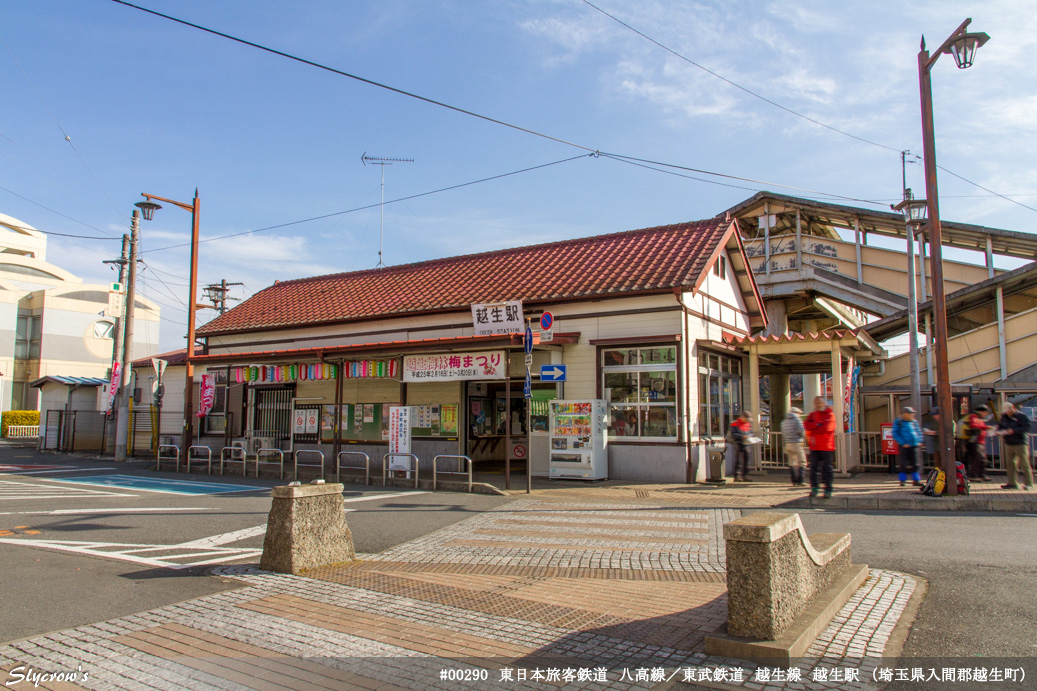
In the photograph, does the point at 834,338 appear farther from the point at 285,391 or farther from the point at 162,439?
the point at 162,439

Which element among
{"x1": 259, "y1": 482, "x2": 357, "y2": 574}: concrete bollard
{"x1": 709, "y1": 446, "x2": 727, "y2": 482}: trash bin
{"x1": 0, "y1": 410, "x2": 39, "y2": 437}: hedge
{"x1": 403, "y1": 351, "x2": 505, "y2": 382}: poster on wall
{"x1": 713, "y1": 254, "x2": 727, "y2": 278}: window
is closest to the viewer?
{"x1": 259, "y1": 482, "x2": 357, "y2": 574}: concrete bollard

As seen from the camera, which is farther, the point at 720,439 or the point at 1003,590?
the point at 720,439

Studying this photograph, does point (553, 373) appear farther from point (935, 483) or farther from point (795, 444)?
point (935, 483)

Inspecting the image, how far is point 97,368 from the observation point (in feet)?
186

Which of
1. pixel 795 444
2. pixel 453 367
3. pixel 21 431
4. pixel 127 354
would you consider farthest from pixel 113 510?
pixel 21 431

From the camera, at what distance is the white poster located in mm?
17812

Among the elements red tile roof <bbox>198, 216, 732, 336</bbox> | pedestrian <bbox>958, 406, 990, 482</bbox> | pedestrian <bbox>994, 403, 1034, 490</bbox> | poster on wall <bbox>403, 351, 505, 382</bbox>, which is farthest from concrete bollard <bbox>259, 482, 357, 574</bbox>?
pedestrian <bbox>958, 406, 990, 482</bbox>

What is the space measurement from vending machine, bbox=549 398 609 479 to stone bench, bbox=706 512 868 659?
36.5 ft

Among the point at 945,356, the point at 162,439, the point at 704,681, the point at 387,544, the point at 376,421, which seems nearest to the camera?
the point at 704,681

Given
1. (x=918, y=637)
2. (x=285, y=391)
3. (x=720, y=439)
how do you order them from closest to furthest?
(x=918, y=637) → (x=720, y=439) → (x=285, y=391)

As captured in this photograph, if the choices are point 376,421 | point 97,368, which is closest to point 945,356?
point 376,421

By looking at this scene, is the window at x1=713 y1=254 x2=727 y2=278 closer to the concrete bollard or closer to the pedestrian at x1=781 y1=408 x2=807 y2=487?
the pedestrian at x1=781 y1=408 x2=807 y2=487

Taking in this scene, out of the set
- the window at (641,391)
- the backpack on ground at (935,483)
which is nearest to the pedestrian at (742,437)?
the window at (641,391)

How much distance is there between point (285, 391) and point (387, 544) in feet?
50.8
